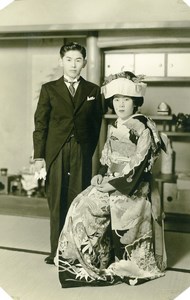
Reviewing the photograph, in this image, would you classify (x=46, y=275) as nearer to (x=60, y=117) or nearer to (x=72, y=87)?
(x=60, y=117)

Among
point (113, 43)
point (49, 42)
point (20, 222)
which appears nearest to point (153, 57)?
point (113, 43)

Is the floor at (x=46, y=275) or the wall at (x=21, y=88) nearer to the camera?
the floor at (x=46, y=275)

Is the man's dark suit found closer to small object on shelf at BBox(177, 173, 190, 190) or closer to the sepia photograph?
the sepia photograph

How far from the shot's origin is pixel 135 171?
2.09 m

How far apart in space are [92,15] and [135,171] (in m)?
1.42

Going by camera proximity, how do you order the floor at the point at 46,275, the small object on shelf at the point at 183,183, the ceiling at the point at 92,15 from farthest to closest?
1. the small object on shelf at the point at 183,183
2. the ceiling at the point at 92,15
3. the floor at the point at 46,275

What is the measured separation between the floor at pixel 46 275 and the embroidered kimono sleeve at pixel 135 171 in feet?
1.51

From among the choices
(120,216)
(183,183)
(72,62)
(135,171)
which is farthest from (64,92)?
(183,183)

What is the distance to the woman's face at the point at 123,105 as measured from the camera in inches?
85.0

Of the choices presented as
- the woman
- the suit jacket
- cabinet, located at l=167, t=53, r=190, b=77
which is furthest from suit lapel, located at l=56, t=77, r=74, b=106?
cabinet, located at l=167, t=53, r=190, b=77

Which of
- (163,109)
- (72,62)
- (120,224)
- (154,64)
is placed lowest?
(120,224)

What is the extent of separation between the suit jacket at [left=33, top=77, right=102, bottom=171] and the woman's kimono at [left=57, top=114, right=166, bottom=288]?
0.78 ft

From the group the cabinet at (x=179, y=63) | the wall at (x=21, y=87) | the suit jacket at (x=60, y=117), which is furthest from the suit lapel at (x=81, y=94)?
the wall at (x=21, y=87)

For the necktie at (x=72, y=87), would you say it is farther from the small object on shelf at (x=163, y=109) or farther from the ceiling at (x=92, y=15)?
the small object on shelf at (x=163, y=109)
